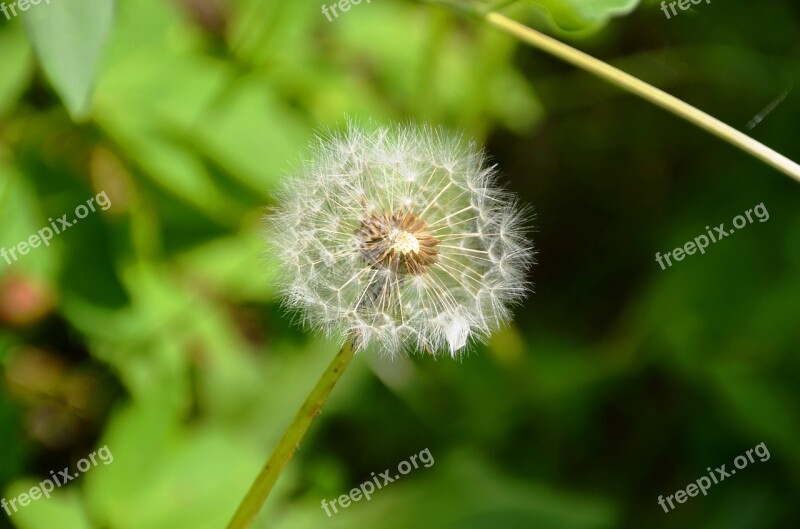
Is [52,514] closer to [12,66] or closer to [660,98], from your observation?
[12,66]

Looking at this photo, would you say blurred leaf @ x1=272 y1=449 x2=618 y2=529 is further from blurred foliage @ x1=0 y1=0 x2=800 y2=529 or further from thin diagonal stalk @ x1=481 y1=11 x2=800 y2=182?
thin diagonal stalk @ x1=481 y1=11 x2=800 y2=182

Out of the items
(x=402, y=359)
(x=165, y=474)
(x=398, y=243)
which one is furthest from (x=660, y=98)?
(x=402, y=359)

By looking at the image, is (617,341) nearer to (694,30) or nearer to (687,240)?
(687,240)

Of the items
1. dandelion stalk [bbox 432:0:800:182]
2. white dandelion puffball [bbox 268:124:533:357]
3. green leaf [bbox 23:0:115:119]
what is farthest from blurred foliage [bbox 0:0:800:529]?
green leaf [bbox 23:0:115:119]


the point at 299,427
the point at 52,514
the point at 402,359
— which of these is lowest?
the point at 299,427

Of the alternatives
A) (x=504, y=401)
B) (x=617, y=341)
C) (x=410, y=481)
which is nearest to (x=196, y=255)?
(x=410, y=481)

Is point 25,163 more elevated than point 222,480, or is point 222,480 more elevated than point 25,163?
point 25,163
